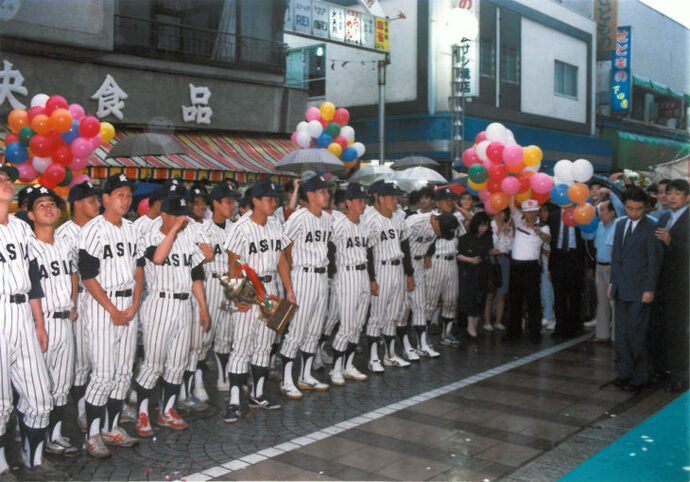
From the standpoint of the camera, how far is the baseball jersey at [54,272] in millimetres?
5215

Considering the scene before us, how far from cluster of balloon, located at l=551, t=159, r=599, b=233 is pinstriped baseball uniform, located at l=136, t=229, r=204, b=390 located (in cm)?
580

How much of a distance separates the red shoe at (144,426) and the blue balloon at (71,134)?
5.04 metres

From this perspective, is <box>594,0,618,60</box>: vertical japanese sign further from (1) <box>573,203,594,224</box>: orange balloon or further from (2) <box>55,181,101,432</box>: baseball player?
(2) <box>55,181,101,432</box>: baseball player

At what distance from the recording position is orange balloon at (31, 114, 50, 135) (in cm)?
938

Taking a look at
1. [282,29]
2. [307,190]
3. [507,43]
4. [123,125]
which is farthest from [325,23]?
[307,190]

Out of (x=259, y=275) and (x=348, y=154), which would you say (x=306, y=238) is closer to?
(x=259, y=275)

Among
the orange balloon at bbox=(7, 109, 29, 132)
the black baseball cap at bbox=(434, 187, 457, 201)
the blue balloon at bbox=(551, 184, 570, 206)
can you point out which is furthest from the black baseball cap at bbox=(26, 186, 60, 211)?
the blue balloon at bbox=(551, 184, 570, 206)

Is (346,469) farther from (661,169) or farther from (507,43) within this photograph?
(507,43)

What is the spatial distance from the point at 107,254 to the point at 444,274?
5.51 meters

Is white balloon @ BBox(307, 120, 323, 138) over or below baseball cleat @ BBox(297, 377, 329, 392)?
over

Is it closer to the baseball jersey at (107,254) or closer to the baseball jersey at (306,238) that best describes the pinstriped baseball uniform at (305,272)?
the baseball jersey at (306,238)

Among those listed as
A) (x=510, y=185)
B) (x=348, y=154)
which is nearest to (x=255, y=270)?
(x=510, y=185)

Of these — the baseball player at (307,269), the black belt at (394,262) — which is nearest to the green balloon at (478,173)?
the black belt at (394,262)

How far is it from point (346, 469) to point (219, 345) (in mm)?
2755
